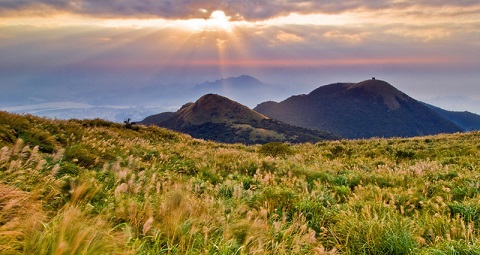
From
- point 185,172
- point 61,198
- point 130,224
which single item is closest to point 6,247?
point 130,224

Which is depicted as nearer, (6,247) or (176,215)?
(6,247)

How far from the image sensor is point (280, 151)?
71.8ft

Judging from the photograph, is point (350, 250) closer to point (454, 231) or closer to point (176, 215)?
point (454, 231)

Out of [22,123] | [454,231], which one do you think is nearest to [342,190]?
[454,231]

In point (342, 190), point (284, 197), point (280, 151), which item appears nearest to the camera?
point (284, 197)

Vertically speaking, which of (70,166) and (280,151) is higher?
(70,166)

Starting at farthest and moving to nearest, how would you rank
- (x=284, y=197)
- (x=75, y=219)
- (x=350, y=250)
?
(x=284, y=197), (x=350, y=250), (x=75, y=219)

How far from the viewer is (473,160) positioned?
13852 millimetres

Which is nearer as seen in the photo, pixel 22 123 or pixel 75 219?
pixel 75 219

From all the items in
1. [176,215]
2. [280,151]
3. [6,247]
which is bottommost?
[280,151]

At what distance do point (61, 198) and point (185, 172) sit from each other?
19.8 feet

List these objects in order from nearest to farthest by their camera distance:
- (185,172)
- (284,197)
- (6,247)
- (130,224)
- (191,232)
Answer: (6,247) → (191,232) → (130,224) → (284,197) → (185,172)

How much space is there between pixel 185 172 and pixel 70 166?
4.16 metres

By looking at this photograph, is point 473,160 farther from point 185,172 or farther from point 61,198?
point 61,198
